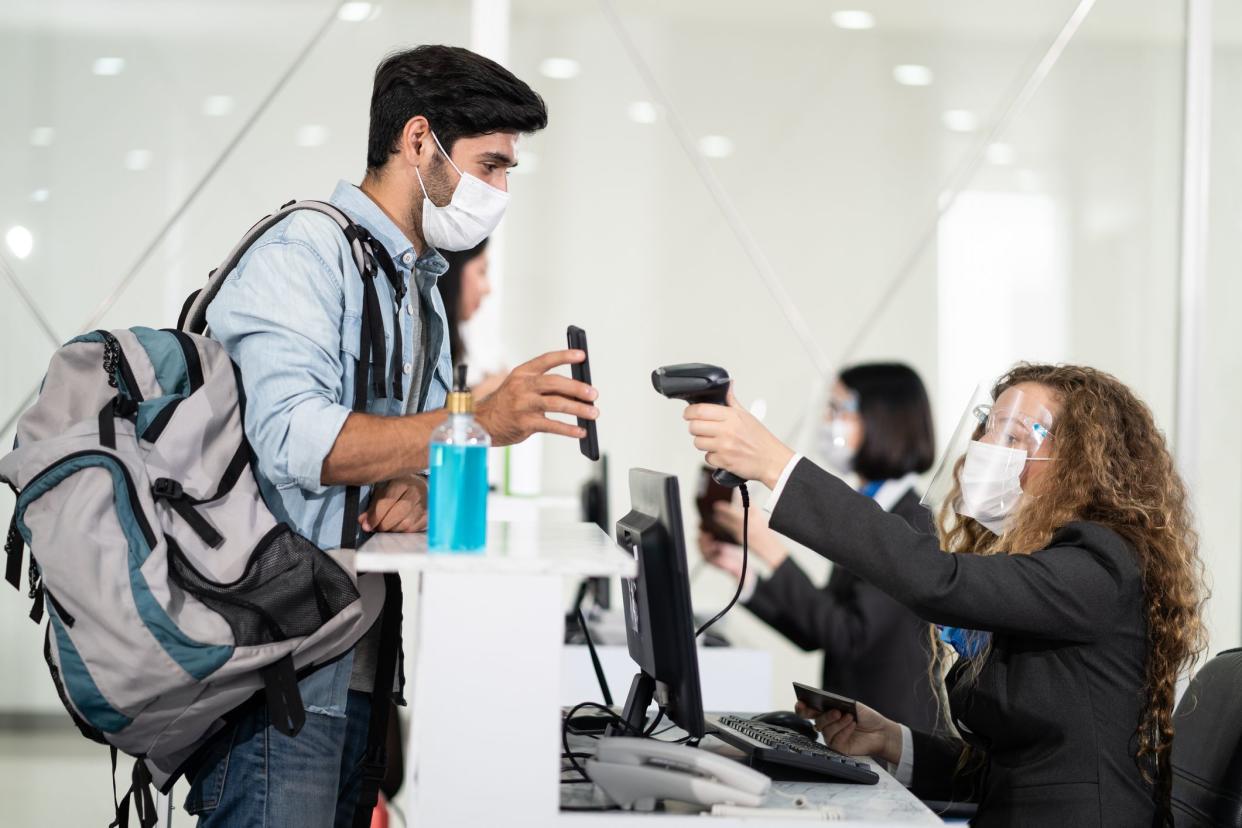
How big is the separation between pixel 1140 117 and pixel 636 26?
1.53 meters

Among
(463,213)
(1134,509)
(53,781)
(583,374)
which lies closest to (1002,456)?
(1134,509)

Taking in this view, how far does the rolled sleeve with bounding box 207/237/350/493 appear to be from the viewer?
1180 mm

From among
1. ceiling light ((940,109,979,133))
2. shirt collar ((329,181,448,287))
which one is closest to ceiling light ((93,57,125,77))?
shirt collar ((329,181,448,287))

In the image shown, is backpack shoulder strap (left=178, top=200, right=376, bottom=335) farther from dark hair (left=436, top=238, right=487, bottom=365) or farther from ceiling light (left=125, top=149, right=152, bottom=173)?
ceiling light (left=125, top=149, right=152, bottom=173)

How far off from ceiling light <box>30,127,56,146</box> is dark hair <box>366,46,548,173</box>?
6.83ft

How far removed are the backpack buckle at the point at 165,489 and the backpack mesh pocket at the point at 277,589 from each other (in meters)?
0.05

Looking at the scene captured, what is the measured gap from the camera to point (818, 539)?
1.31m

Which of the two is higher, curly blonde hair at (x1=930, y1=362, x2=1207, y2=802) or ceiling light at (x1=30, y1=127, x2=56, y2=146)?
ceiling light at (x1=30, y1=127, x2=56, y2=146)

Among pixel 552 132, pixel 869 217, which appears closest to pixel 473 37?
pixel 552 132

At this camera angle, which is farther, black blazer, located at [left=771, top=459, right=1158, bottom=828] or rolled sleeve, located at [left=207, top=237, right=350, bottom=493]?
black blazer, located at [left=771, top=459, right=1158, bottom=828]

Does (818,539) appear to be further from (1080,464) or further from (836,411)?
(836,411)

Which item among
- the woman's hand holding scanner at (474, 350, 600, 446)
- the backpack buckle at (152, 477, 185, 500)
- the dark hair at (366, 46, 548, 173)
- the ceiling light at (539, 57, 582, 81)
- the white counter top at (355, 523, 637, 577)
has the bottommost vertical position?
the white counter top at (355, 523, 637, 577)

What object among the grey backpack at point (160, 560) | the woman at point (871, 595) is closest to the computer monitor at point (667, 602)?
the grey backpack at point (160, 560)

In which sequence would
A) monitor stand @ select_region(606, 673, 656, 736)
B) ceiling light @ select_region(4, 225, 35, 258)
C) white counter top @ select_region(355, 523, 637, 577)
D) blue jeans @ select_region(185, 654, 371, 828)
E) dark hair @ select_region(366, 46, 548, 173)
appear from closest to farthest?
white counter top @ select_region(355, 523, 637, 577)
blue jeans @ select_region(185, 654, 371, 828)
monitor stand @ select_region(606, 673, 656, 736)
dark hair @ select_region(366, 46, 548, 173)
ceiling light @ select_region(4, 225, 35, 258)
